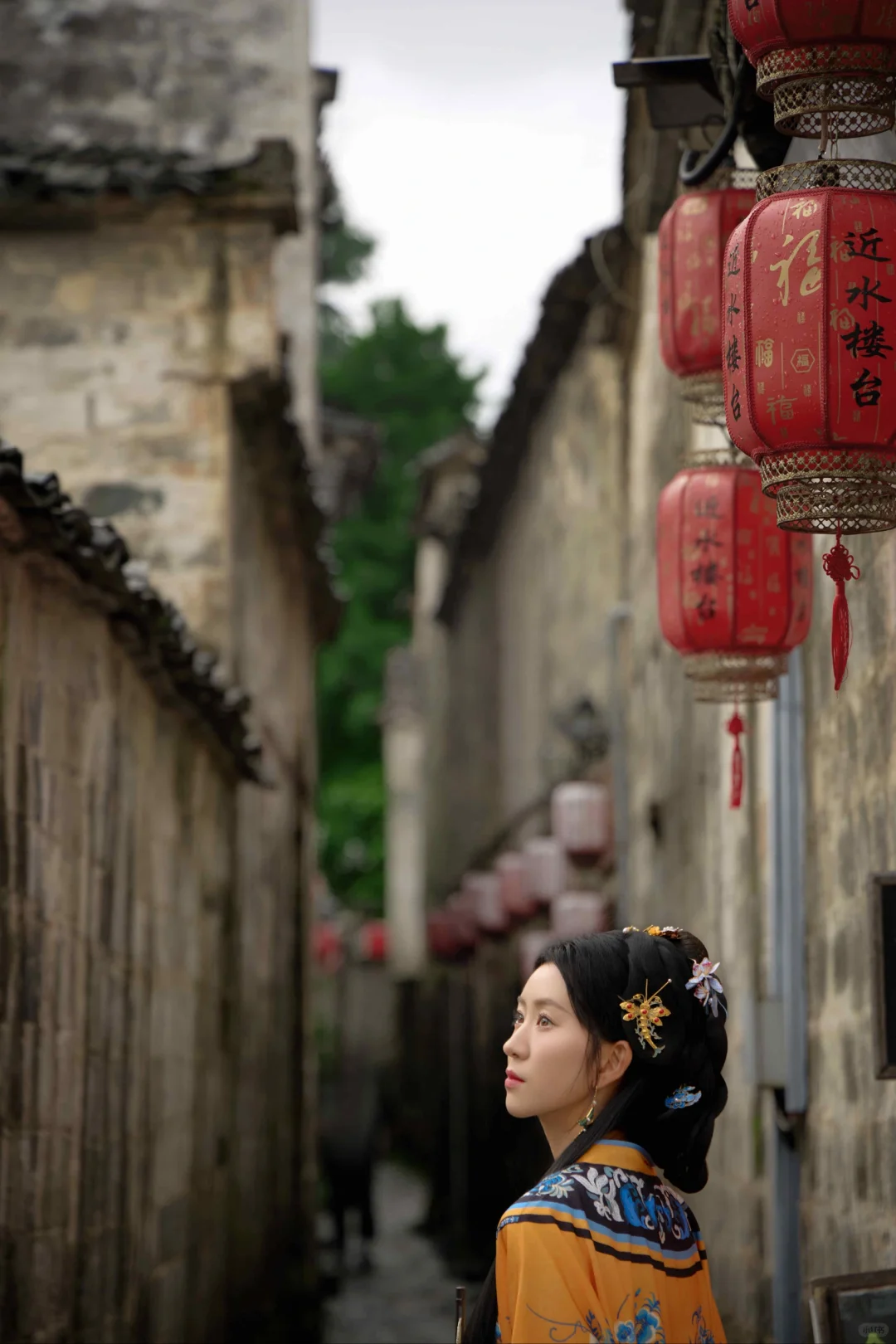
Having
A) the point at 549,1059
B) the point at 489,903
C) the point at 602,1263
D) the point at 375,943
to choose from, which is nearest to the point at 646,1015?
the point at 549,1059

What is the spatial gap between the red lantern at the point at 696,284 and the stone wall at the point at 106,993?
2.34 m

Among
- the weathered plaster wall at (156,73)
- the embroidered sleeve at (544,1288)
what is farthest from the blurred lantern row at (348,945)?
the embroidered sleeve at (544,1288)

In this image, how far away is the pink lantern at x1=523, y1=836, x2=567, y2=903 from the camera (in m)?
15.3

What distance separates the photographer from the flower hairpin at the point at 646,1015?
4.07 metres

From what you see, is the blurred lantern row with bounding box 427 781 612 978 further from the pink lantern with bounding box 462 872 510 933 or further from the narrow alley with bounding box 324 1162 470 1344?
the narrow alley with bounding box 324 1162 470 1344

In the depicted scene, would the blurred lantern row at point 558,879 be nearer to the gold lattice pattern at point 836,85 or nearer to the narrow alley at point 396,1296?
the narrow alley at point 396,1296

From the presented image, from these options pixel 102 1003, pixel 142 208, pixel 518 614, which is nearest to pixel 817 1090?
pixel 102 1003

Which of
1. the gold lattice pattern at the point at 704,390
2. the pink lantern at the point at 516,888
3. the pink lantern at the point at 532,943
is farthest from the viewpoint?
the pink lantern at the point at 516,888

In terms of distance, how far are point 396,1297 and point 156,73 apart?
1015cm

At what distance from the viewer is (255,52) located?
569 inches

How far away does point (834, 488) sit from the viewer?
4.58m

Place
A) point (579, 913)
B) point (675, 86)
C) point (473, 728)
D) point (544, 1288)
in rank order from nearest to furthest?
point (544, 1288), point (675, 86), point (579, 913), point (473, 728)

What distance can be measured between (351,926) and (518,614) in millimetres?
13105

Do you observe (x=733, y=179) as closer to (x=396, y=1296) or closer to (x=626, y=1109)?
(x=626, y=1109)
